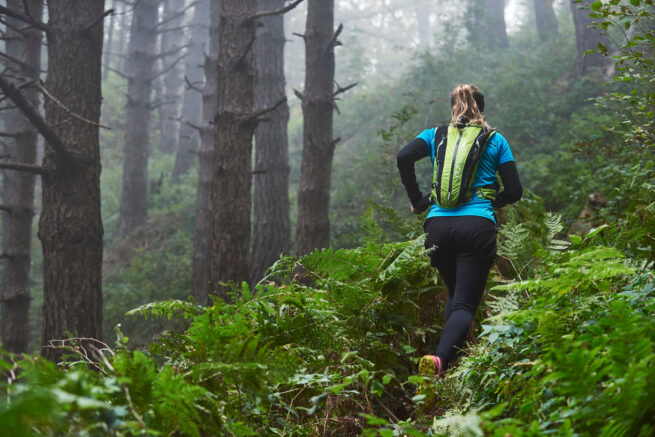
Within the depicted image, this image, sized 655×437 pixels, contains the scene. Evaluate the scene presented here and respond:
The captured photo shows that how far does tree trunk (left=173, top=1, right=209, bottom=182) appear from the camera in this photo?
70.3 ft

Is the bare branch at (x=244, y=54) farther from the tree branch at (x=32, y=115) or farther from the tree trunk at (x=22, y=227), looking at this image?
the tree trunk at (x=22, y=227)

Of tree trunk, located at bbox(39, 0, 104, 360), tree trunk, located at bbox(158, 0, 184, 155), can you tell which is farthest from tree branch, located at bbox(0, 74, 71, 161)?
tree trunk, located at bbox(158, 0, 184, 155)

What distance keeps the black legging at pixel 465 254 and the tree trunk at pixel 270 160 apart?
6.72 meters

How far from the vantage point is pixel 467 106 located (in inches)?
163

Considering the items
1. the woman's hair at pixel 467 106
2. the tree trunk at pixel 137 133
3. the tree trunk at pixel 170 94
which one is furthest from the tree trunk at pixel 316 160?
the tree trunk at pixel 170 94

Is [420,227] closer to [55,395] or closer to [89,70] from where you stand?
[89,70]

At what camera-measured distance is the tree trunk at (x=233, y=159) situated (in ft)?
22.8

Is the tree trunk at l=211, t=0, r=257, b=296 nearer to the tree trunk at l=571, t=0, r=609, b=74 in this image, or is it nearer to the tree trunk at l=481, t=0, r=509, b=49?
the tree trunk at l=571, t=0, r=609, b=74

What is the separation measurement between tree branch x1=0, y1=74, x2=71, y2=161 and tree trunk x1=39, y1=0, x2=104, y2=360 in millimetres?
199

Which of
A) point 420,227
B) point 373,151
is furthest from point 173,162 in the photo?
point 420,227

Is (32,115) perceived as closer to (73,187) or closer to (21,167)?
(21,167)

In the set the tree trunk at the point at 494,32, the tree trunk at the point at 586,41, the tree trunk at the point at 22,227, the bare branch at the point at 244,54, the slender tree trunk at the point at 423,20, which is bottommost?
the tree trunk at the point at 22,227

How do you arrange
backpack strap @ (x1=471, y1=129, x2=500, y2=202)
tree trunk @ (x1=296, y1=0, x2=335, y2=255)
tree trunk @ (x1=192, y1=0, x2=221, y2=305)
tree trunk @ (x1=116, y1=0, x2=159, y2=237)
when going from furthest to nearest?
tree trunk @ (x1=116, y1=0, x2=159, y2=237) → tree trunk @ (x1=192, y1=0, x2=221, y2=305) → tree trunk @ (x1=296, y1=0, x2=335, y2=255) → backpack strap @ (x1=471, y1=129, x2=500, y2=202)

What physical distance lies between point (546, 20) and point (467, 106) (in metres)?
19.8
